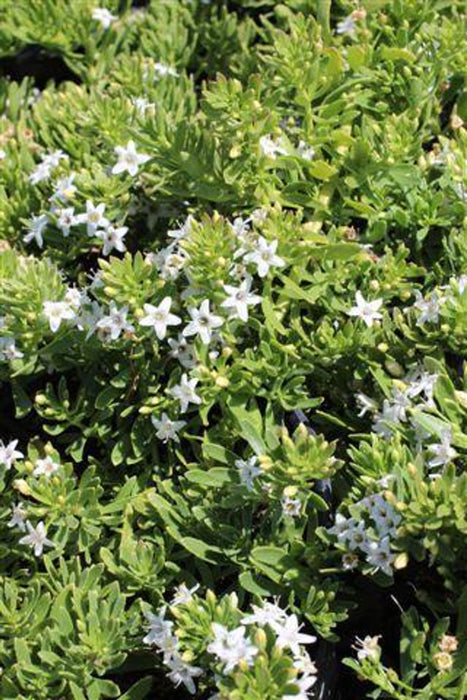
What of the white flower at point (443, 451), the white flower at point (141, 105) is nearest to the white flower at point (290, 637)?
the white flower at point (443, 451)

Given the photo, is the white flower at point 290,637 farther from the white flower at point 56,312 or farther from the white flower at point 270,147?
the white flower at point 270,147

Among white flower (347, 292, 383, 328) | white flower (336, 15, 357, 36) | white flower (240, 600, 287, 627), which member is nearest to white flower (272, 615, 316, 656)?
white flower (240, 600, 287, 627)

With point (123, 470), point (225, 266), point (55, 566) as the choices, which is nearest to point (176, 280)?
point (225, 266)

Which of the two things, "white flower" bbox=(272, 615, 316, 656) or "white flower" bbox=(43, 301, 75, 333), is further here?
"white flower" bbox=(43, 301, 75, 333)

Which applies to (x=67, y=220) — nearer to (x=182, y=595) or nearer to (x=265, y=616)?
(x=182, y=595)

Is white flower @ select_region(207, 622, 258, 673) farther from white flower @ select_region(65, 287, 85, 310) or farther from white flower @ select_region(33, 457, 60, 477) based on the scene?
white flower @ select_region(65, 287, 85, 310)

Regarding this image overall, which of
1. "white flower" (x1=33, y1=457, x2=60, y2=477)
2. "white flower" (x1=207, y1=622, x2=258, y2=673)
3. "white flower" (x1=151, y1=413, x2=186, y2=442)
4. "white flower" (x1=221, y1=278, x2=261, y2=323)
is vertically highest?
"white flower" (x1=221, y1=278, x2=261, y2=323)

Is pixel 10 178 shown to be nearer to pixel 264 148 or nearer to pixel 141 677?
pixel 264 148
